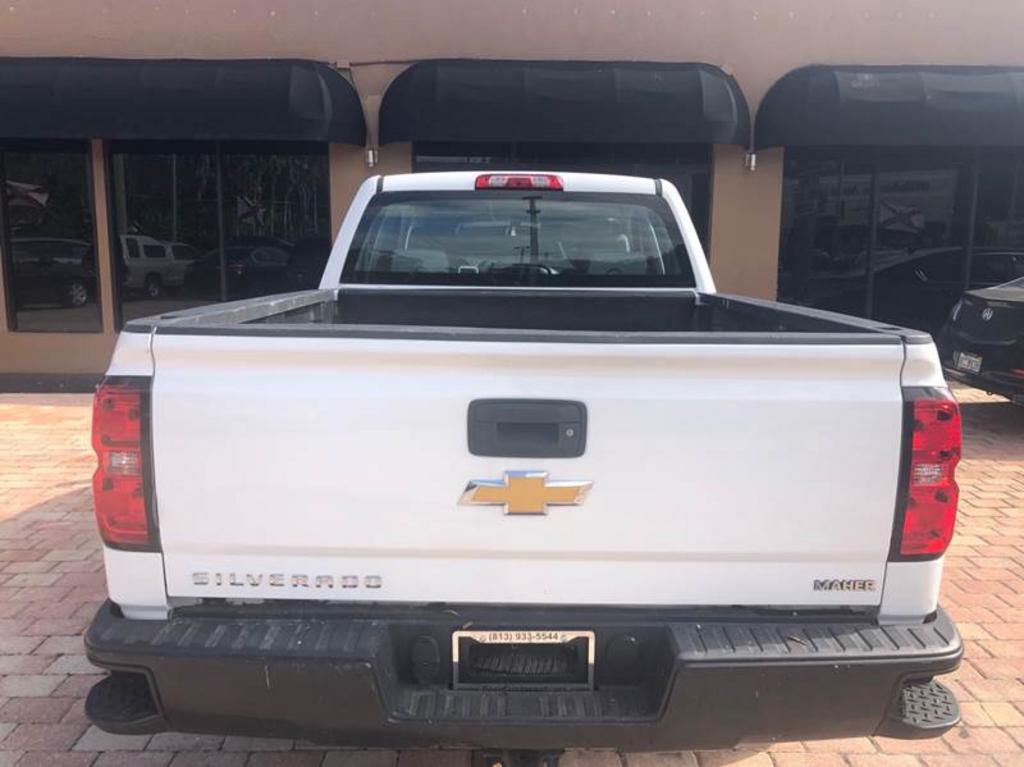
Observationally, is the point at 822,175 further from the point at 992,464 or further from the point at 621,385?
the point at 621,385

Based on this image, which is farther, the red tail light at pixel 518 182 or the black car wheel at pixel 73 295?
the black car wheel at pixel 73 295

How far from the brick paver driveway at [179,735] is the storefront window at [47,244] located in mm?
4402

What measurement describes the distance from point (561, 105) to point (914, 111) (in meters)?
3.88

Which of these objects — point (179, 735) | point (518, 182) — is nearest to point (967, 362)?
point (518, 182)

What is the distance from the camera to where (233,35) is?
9641mm

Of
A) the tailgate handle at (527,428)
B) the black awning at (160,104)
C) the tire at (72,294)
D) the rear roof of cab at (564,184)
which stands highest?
the black awning at (160,104)

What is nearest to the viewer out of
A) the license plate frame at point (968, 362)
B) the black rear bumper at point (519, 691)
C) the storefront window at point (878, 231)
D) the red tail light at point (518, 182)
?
the black rear bumper at point (519, 691)

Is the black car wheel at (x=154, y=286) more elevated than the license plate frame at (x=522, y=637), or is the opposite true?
the black car wheel at (x=154, y=286)

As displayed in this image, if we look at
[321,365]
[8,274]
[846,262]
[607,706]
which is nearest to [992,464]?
[846,262]

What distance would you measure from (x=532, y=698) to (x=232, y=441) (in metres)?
0.97

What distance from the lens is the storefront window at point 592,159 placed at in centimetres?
1002

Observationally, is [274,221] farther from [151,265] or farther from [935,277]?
[935,277]

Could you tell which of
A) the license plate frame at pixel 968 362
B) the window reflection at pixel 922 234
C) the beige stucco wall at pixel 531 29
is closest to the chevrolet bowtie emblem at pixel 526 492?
the license plate frame at pixel 968 362

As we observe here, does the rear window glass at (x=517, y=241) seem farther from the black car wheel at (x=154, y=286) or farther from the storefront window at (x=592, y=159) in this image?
the black car wheel at (x=154, y=286)
